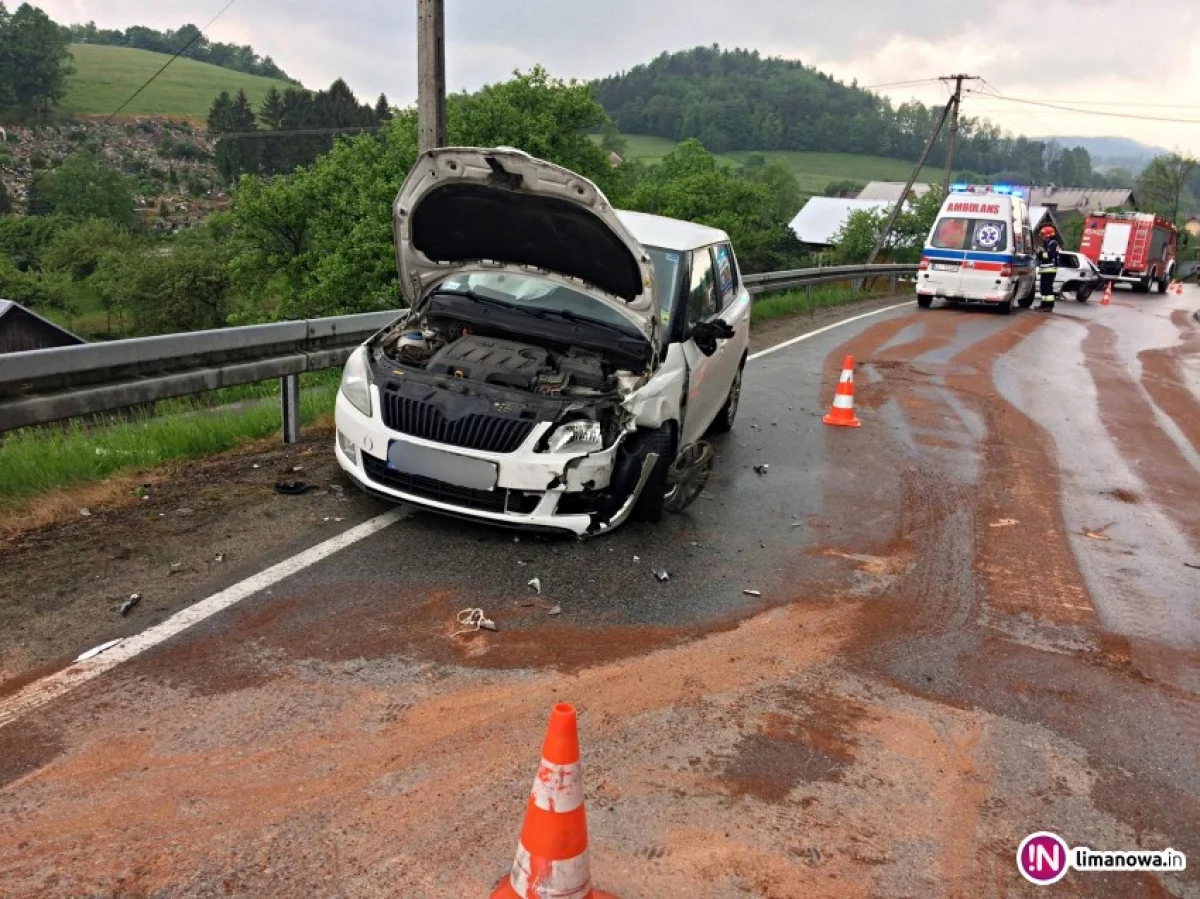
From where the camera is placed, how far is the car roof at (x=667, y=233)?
6461 mm

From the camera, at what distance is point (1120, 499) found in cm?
691

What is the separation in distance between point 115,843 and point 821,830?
6.79 ft

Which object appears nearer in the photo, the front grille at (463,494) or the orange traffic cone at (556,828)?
the orange traffic cone at (556,828)

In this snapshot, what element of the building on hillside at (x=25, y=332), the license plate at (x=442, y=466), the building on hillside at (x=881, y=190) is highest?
the building on hillside at (x=881, y=190)

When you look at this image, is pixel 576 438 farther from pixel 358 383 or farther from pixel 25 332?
pixel 25 332

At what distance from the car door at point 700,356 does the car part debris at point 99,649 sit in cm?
343

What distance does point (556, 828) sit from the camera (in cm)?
232

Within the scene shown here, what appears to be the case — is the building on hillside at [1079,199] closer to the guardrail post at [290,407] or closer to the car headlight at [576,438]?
the guardrail post at [290,407]

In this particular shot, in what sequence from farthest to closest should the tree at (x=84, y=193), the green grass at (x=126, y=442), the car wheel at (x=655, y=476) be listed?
the tree at (x=84, y=193)
the green grass at (x=126, y=442)
the car wheel at (x=655, y=476)

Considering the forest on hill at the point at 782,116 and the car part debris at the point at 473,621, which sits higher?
the forest on hill at the point at 782,116

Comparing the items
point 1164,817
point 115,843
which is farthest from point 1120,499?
point 115,843

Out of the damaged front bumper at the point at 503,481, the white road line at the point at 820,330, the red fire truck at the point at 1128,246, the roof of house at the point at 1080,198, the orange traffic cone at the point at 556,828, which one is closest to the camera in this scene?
the orange traffic cone at the point at 556,828

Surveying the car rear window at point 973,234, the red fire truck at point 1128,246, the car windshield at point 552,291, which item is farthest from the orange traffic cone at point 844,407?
the red fire truck at point 1128,246

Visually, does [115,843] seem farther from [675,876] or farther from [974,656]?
[974,656]
